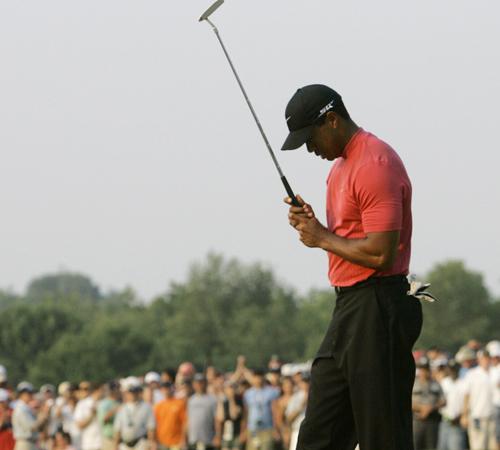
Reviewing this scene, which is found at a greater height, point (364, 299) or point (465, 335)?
point (465, 335)

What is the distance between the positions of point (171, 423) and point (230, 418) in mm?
1031

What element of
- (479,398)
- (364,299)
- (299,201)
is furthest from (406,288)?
(479,398)

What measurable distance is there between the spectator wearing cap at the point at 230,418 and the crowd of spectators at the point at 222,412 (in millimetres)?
17

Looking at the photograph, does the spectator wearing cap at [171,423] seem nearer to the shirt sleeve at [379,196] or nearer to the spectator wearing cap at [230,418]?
the spectator wearing cap at [230,418]

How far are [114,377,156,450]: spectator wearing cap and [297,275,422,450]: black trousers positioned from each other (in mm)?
17823

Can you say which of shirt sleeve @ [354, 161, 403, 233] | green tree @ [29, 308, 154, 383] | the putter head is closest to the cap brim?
shirt sleeve @ [354, 161, 403, 233]

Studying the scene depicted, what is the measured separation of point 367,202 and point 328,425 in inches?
43.3

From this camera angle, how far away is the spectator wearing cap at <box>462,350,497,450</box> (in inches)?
884

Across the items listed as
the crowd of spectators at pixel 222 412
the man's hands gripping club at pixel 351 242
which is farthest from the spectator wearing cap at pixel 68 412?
the man's hands gripping club at pixel 351 242

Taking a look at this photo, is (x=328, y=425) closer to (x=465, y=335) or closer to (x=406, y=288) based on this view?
(x=406, y=288)

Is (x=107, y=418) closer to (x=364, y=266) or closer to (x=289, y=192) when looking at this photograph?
(x=289, y=192)

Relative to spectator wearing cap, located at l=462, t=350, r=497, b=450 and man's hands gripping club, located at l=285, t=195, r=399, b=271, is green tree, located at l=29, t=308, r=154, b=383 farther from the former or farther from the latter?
man's hands gripping club, located at l=285, t=195, r=399, b=271

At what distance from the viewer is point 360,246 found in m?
6.81

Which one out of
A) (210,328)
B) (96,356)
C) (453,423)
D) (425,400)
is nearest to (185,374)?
(453,423)
